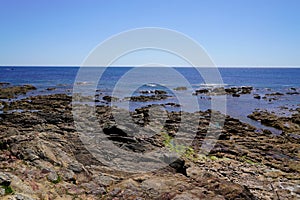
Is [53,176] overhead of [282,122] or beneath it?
overhead

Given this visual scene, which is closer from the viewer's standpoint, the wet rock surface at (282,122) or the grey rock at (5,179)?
the grey rock at (5,179)

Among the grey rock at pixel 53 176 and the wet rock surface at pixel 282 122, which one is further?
the wet rock surface at pixel 282 122

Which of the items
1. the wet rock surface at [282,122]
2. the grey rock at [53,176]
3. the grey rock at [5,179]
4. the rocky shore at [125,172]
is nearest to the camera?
the grey rock at [5,179]

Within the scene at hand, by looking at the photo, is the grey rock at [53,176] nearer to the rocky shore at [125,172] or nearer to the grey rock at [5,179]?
the rocky shore at [125,172]

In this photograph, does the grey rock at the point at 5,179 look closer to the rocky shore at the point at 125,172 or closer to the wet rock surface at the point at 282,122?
the rocky shore at the point at 125,172

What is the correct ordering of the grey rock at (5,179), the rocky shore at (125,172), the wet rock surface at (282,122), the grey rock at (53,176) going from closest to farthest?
1. the grey rock at (5,179)
2. the rocky shore at (125,172)
3. the grey rock at (53,176)
4. the wet rock surface at (282,122)

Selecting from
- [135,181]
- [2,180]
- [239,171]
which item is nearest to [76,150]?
[135,181]

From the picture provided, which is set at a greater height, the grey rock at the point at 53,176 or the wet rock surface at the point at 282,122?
the grey rock at the point at 53,176

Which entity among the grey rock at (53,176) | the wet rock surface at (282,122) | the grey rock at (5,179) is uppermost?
the grey rock at (5,179)

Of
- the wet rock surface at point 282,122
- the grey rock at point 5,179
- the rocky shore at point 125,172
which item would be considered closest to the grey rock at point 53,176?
the rocky shore at point 125,172

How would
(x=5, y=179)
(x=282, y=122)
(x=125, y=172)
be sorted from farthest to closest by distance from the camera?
(x=282, y=122), (x=125, y=172), (x=5, y=179)

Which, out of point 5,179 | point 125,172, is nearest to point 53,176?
point 5,179

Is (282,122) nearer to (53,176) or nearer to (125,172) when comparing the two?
(125,172)

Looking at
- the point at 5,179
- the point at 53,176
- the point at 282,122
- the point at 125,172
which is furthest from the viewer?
the point at 282,122
